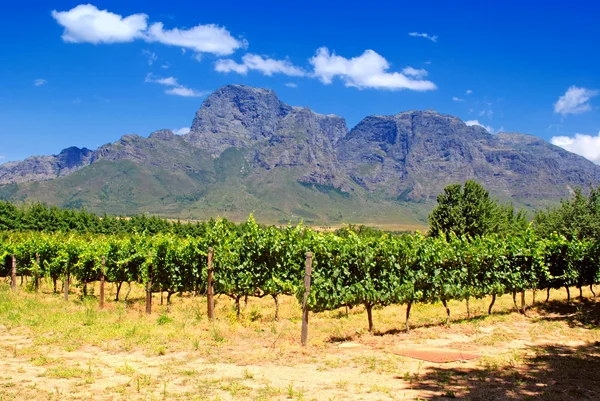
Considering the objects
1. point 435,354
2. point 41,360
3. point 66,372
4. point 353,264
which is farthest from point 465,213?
point 66,372

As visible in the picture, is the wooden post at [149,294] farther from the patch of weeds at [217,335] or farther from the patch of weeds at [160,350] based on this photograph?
the patch of weeds at [160,350]

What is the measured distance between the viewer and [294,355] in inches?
433

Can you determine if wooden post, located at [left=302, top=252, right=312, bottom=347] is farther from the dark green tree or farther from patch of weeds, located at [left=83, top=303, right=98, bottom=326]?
the dark green tree

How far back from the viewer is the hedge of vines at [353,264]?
14.0m

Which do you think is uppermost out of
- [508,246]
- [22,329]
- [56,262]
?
[508,246]

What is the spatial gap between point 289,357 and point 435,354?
3724 millimetres

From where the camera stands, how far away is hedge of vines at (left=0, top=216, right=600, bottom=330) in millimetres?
14023

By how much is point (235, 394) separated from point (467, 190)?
4370cm

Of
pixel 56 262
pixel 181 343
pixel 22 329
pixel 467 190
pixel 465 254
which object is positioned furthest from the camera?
Answer: pixel 467 190

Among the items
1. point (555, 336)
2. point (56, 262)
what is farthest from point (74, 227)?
point (555, 336)

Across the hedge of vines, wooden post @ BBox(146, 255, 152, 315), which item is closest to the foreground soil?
wooden post @ BBox(146, 255, 152, 315)

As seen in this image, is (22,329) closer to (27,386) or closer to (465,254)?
(27,386)

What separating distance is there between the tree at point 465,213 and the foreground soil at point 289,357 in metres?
28.0

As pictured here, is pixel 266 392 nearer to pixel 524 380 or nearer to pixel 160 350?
pixel 160 350
